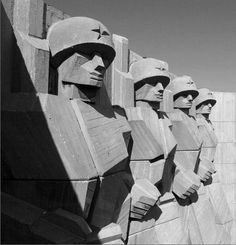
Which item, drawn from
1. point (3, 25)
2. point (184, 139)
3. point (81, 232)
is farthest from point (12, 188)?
point (184, 139)

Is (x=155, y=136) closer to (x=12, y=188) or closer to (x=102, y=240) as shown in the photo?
(x=102, y=240)

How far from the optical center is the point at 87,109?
11.0 feet

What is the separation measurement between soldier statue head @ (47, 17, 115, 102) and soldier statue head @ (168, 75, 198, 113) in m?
3.31

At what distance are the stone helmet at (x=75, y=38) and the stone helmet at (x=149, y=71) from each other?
1542 millimetres

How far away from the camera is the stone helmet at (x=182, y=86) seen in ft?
21.2

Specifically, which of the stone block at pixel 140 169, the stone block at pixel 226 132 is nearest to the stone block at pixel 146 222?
the stone block at pixel 140 169

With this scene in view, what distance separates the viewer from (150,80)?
16.0 ft

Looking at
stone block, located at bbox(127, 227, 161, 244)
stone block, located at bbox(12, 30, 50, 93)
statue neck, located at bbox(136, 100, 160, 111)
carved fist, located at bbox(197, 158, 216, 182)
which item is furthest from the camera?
carved fist, located at bbox(197, 158, 216, 182)

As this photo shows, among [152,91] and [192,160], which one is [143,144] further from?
[192,160]

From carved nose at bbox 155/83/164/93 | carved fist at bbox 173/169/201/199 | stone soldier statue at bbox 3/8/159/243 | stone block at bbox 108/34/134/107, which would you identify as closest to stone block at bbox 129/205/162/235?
stone soldier statue at bbox 3/8/159/243

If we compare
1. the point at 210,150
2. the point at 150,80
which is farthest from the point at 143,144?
the point at 210,150

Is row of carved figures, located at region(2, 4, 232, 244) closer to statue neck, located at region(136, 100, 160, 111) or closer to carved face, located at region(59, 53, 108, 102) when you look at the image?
carved face, located at region(59, 53, 108, 102)

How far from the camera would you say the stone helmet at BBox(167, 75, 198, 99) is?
6465 mm

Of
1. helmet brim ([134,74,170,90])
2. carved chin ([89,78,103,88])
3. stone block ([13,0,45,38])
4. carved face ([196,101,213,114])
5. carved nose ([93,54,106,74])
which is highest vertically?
stone block ([13,0,45,38])
